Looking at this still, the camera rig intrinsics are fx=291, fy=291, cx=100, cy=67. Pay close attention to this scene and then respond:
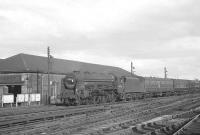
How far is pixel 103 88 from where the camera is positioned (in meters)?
35.5

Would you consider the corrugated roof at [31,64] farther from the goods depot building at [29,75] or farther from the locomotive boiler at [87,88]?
the locomotive boiler at [87,88]

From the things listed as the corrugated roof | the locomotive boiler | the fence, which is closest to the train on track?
the locomotive boiler

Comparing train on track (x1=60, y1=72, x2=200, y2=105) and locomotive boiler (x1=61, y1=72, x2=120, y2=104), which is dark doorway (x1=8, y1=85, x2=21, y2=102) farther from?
locomotive boiler (x1=61, y1=72, x2=120, y2=104)

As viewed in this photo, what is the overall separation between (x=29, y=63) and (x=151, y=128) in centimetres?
3824

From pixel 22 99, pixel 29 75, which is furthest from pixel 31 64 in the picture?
pixel 22 99

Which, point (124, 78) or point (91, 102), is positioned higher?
point (124, 78)

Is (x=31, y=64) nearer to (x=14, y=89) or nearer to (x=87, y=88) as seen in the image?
(x=14, y=89)

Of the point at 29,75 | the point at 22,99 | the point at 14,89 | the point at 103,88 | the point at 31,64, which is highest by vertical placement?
the point at 31,64

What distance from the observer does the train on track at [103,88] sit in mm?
32250

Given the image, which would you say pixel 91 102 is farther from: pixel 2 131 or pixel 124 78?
pixel 2 131

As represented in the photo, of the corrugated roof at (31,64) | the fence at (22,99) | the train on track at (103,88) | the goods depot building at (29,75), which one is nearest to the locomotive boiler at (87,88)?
the train on track at (103,88)

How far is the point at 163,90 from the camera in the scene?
53.2 m

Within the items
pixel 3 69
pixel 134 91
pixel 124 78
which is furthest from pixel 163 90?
pixel 3 69

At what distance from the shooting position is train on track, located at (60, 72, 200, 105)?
3225cm
